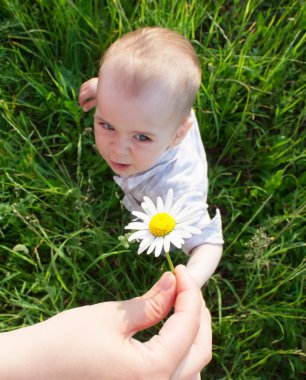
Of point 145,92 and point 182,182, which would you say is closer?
point 145,92

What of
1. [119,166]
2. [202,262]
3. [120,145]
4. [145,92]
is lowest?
[202,262]

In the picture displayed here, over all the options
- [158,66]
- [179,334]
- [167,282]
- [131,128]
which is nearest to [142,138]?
[131,128]

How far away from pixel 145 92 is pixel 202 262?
59 centimetres

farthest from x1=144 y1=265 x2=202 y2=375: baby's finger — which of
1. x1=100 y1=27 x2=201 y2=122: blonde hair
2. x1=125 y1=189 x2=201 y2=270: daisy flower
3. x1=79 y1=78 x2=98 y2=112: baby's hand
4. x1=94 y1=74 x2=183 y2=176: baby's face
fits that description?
x1=79 y1=78 x2=98 y2=112: baby's hand

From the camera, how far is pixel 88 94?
207cm

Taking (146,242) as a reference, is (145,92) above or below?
above

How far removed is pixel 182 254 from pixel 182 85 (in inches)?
27.7

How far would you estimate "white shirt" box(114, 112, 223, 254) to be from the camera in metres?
1.78

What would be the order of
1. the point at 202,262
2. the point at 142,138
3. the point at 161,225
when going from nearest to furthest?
1. the point at 161,225
2. the point at 142,138
3. the point at 202,262

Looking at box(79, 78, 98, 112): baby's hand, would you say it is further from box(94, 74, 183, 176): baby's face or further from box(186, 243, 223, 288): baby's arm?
box(186, 243, 223, 288): baby's arm

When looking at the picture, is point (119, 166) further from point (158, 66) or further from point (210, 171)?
point (210, 171)

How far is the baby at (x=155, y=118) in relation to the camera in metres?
1.53

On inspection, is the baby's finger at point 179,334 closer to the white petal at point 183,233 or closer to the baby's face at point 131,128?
the white petal at point 183,233

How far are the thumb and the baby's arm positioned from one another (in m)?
0.29
